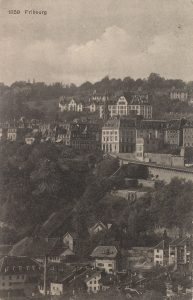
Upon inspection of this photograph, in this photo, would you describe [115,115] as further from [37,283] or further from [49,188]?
[37,283]

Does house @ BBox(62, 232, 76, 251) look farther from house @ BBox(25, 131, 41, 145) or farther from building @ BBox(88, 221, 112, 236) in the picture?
house @ BBox(25, 131, 41, 145)

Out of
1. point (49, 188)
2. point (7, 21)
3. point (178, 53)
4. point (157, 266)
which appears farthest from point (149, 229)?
point (7, 21)

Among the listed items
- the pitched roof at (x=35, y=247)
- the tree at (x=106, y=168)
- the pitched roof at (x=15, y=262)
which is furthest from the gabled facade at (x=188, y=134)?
the pitched roof at (x=15, y=262)

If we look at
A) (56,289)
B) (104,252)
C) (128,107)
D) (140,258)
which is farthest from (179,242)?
(128,107)

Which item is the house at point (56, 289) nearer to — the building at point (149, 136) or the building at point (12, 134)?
the building at point (12, 134)

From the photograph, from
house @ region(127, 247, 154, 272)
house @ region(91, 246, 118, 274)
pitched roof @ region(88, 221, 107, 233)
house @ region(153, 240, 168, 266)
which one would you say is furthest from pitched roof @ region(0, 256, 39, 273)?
house @ region(153, 240, 168, 266)

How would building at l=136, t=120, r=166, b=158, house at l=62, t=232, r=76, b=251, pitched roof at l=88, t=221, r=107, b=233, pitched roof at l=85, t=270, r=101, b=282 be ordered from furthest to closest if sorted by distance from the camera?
building at l=136, t=120, r=166, b=158
pitched roof at l=88, t=221, r=107, b=233
house at l=62, t=232, r=76, b=251
pitched roof at l=85, t=270, r=101, b=282

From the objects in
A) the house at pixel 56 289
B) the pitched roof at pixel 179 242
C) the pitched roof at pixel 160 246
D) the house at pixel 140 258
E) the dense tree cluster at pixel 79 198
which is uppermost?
the dense tree cluster at pixel 79 198
